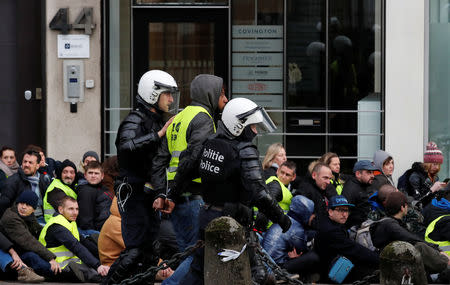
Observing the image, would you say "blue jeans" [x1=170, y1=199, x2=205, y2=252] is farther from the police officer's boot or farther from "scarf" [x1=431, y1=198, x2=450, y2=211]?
"scarf" [x1=431, y1=198, x2=450, y2=211]

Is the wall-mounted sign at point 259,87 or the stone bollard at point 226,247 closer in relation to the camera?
the stone bollard at point 226,247

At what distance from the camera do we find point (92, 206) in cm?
1195

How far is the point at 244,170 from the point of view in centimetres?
802

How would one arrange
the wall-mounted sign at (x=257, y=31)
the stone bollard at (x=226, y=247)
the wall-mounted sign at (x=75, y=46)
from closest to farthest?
the stone bollard at (x=226, y=247)
the wall-mounted sign at (x=75, y=46)
the wall-mounted sign at (x=257, y=31)

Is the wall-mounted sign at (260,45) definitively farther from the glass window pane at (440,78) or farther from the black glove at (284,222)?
the black glove at (284,222)

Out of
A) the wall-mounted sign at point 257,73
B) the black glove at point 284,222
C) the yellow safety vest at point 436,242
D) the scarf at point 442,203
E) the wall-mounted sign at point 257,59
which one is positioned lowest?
the yellow safety vest at point 436,242

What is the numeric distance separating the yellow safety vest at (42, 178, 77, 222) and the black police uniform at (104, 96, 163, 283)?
3093mm

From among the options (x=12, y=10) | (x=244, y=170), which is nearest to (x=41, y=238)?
(x=244, y=170)

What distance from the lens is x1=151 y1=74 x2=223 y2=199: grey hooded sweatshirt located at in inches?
339

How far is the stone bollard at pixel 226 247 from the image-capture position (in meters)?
7.39

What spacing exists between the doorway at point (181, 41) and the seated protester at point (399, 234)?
4.76 metres

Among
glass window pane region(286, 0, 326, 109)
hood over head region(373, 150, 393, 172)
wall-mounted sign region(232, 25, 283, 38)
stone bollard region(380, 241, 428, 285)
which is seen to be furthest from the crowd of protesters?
wall-mounted sign region(232, 25, 283, 38)

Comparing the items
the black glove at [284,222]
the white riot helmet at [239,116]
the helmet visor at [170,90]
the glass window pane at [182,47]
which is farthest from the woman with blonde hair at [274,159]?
the black glove at [284,222]

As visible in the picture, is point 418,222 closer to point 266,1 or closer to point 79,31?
point 266,1
